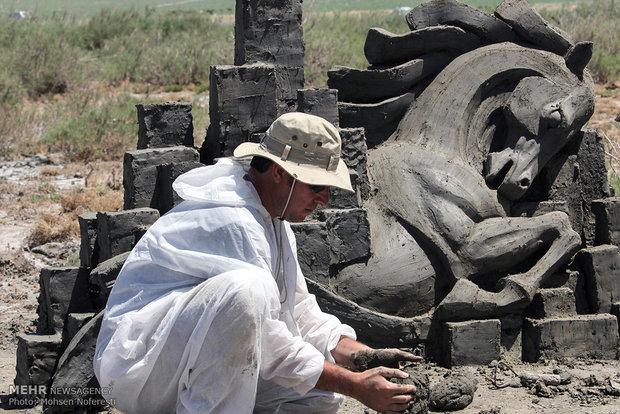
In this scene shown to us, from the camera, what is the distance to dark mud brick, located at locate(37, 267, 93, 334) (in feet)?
15.1

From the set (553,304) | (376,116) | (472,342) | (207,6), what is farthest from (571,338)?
(207,6)

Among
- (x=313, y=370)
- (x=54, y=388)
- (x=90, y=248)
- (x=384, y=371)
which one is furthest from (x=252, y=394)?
(x=90, y=248)

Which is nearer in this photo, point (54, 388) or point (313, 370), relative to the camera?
point (313, 370)

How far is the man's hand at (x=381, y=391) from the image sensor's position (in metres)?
3.09

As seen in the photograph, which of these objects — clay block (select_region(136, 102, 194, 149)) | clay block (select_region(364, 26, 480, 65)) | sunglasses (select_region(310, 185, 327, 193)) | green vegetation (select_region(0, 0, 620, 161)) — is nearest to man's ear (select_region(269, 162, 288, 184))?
sunglasses (select_region(310, 185, 327, 193))

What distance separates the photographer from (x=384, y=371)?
10.3 ft

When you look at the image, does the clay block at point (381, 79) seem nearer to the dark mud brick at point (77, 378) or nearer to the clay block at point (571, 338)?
the clay block at point (571, 338)

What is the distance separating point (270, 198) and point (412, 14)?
2823 millimetres

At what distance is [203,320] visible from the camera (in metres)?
3.07

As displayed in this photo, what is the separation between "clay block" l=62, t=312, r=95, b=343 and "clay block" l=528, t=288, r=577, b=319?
8.42ft

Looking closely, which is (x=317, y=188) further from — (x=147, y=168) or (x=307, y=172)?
(x=147, y=168)

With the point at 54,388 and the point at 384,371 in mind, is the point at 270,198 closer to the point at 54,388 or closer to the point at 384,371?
the point at 384,371

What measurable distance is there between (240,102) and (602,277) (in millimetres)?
2452

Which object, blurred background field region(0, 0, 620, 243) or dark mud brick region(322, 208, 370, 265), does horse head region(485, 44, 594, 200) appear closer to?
dark mud brick region(322, 208, 370, 265)
